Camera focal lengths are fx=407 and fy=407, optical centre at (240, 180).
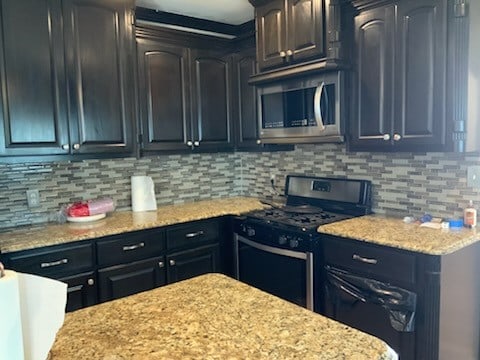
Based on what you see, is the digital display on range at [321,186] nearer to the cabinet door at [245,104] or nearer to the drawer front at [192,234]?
the cabinet door at [245,104]

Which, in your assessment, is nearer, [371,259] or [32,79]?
[371,259]

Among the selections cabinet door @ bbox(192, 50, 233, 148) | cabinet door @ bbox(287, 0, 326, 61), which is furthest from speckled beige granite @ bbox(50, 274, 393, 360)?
cabinet door @ bbox(192, 50, 233, 148)

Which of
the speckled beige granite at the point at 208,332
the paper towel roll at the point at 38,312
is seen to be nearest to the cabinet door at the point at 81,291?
the speckled beige granite at the point at 208,332

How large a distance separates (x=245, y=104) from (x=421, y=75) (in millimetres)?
1489

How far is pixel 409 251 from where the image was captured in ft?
6.53

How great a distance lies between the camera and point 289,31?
Answer: 2.70 meters

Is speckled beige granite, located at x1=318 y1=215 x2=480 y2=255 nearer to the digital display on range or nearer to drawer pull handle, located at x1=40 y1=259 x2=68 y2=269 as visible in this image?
the digital display on range

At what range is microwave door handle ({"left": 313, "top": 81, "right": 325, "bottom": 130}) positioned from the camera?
2553 mm

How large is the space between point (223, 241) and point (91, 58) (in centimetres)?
156

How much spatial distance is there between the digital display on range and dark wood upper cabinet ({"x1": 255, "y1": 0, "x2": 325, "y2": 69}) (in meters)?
0.93

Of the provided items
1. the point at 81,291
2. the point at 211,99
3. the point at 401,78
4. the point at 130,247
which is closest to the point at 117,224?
the point at 130,247

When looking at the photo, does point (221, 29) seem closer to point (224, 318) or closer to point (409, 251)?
point (409, 251)

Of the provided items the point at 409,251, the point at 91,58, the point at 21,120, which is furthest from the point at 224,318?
the point at 91,58

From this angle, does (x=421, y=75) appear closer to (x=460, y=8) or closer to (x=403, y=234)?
(x=460, y=8)
